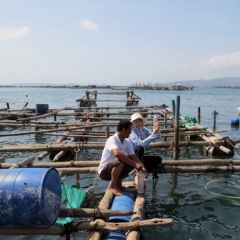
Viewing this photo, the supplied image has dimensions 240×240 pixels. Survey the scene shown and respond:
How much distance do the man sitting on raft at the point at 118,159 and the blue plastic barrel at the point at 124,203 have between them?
0.46 ft

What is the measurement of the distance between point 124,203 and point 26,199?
1990mm

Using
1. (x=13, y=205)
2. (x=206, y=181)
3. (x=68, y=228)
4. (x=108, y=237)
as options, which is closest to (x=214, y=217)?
(x=206, y=181)

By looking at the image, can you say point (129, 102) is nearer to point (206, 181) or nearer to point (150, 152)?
point (150, 152)

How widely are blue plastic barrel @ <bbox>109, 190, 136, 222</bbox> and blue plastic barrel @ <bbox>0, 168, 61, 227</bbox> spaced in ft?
3.74

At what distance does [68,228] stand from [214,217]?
4120 mm

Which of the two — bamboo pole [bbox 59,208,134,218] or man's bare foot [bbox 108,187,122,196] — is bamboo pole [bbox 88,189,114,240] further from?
bamboo pole [bbox 59,208,134,218]

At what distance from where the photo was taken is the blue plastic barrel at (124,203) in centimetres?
488

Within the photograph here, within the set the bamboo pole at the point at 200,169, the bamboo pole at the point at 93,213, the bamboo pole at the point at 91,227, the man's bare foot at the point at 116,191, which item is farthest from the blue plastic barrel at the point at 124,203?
the bamboo pole at the point at 200,169

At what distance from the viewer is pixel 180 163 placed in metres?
7.60

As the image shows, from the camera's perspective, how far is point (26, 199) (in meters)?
4.09

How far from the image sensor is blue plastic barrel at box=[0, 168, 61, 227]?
4090 millimetres

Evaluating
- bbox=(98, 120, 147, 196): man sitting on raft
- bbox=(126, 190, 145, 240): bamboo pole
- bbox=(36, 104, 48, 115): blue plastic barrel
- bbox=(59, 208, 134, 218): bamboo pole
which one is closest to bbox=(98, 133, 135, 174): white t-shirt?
bbox=(98, 120, 147, 196): man sitting on raft

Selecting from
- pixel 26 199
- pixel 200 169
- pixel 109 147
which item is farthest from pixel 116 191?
pixel 200 169

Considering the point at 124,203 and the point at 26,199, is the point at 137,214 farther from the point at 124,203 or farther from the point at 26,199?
the point at 26,199
